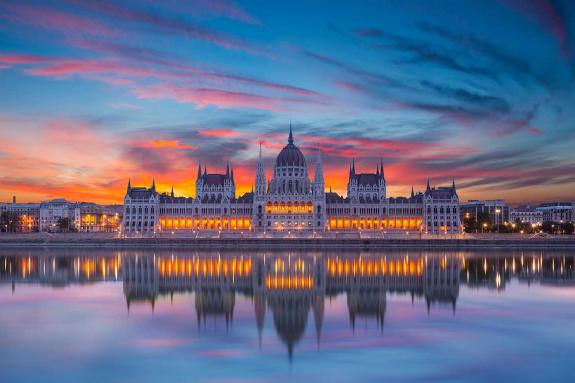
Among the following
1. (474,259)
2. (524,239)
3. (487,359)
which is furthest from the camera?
(524,239)

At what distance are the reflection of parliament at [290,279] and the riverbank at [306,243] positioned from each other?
23954 millimetres

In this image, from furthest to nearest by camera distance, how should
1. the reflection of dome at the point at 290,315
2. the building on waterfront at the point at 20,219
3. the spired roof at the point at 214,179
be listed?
the building on waterfront at the point at 20,219 < the spired roof at the point at 214,179 < the reflection of dome at the point at 290,315

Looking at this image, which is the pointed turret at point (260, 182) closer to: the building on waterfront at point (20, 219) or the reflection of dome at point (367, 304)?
the building on waterfront at point (20, 219)

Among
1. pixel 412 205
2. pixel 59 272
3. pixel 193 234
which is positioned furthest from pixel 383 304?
pixel 412 205

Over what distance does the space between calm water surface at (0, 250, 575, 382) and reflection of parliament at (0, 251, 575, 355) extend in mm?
148

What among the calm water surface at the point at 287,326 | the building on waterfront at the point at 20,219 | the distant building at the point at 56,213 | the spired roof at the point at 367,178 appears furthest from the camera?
the distant building at the point at 56,213

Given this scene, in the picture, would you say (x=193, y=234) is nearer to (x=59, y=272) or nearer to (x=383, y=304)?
(x=59, y=272)

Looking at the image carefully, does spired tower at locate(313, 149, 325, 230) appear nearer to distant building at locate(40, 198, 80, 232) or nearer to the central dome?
the central dome

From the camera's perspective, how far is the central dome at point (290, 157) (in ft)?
476

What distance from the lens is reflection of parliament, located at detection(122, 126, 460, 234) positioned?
136375 mm

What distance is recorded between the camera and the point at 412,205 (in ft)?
457

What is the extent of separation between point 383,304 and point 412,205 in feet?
355

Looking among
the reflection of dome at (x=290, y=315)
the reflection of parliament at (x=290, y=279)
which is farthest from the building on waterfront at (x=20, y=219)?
the reflection of dome at (x=290, y=315)

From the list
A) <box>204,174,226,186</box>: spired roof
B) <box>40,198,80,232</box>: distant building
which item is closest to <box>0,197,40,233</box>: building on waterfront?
<box>40,198,80,232</box>: distant building
